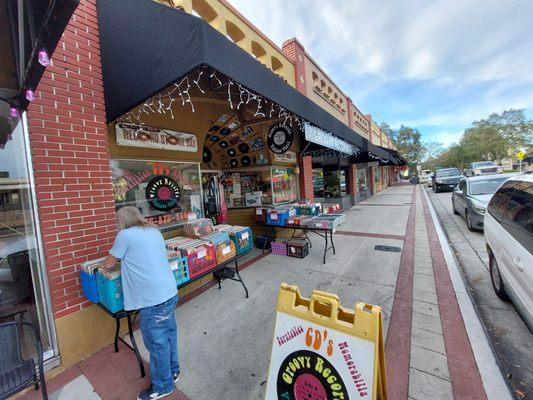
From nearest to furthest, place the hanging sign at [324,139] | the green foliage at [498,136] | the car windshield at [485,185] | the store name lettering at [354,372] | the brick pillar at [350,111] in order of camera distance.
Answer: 1. the store name lettering at [354,372]
2. the hanging sign at [324,139]
3. the car windshield at [485,185]
4. the brick pillar at [350,111]
5. the green foliage at [498,136]

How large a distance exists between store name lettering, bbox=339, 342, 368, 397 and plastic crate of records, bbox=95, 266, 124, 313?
88.3 inches

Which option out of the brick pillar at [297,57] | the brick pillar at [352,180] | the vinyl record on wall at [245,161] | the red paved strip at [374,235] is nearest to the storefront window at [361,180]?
the brick pillar at [352,180]

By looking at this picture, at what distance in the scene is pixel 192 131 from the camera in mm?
4848

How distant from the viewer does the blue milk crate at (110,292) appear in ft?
7.94

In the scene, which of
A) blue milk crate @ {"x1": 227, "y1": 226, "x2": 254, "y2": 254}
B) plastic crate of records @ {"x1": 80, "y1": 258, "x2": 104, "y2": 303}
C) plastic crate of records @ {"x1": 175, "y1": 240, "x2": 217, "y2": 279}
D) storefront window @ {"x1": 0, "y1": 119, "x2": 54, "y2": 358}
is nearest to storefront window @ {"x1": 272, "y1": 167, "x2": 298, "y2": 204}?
blue milk crate @ {"x1": 227, "y1": 226, "x2": 254, "y2": 254}

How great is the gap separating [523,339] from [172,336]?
13.0 ft

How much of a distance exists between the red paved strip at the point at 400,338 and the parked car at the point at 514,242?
1.15m

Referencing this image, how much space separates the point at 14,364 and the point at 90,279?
826 mm

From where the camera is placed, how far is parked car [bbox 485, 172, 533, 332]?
243 cm

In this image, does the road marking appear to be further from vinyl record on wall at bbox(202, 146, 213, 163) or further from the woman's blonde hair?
vinyl record on wall at bbox(202, 146, 213, 163)

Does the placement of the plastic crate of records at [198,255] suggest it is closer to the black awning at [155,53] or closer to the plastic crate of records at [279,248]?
the black awning at [155,53]

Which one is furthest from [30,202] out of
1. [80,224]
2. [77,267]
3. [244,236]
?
[244,236]

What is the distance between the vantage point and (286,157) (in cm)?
746

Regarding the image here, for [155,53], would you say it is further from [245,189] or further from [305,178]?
[305,178]
